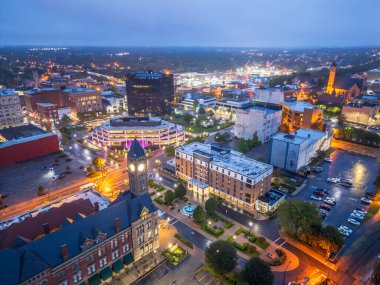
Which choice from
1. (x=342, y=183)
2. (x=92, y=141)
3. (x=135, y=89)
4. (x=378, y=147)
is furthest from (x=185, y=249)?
(x=135, y=89)

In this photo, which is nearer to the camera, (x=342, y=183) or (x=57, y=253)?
(x=57, y=253)

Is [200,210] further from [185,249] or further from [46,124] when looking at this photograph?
[46,124]

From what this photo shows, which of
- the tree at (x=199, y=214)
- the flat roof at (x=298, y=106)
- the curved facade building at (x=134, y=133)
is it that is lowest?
the tree at (x=199, y=214)

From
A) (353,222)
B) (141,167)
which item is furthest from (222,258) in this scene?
(353,222)

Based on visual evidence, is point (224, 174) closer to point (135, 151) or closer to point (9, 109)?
point (135, 151)

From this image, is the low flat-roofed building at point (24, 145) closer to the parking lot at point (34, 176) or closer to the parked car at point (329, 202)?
the parking lot at point (34, 176)

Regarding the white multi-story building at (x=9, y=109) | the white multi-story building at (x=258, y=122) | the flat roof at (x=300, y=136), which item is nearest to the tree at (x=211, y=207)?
the flat roof at (x=300, y=136)
